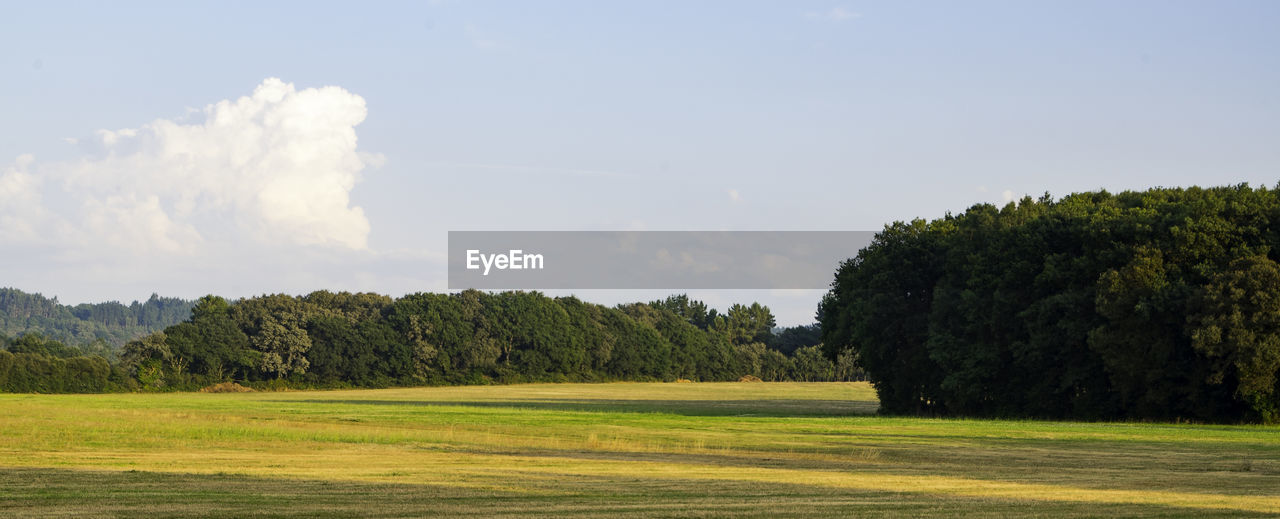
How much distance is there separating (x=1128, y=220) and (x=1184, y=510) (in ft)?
125

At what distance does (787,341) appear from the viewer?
16862 centimetres

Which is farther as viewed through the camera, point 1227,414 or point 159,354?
point 159,354

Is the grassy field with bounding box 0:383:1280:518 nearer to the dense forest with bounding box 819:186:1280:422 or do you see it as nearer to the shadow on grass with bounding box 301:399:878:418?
the dense forest with bounding box 819:186:1280:422

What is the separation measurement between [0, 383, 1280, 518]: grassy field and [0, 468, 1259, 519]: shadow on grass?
55 mm

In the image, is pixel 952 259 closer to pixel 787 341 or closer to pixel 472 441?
pixel 472 441

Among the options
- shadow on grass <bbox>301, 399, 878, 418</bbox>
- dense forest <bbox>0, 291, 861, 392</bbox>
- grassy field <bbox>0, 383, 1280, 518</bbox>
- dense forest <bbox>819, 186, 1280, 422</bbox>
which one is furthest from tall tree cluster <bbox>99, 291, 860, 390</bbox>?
grassy field <bbox>0, 383, 1280, 518</bbox>

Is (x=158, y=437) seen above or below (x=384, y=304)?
below

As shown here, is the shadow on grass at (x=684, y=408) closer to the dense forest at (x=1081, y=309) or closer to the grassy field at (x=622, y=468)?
the dense forest at (x=1081, y=309)

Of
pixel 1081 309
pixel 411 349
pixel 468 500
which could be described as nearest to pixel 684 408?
pixel 1081 309

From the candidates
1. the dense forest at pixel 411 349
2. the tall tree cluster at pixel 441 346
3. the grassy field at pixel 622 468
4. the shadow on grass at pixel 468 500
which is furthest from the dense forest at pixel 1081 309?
the dense forest at pixel 411 349

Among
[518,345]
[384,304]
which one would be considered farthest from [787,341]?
[384,304]

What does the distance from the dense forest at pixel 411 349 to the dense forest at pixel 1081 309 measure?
1933 inches

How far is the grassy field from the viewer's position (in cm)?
1906

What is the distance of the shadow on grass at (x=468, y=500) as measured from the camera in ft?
59.0
